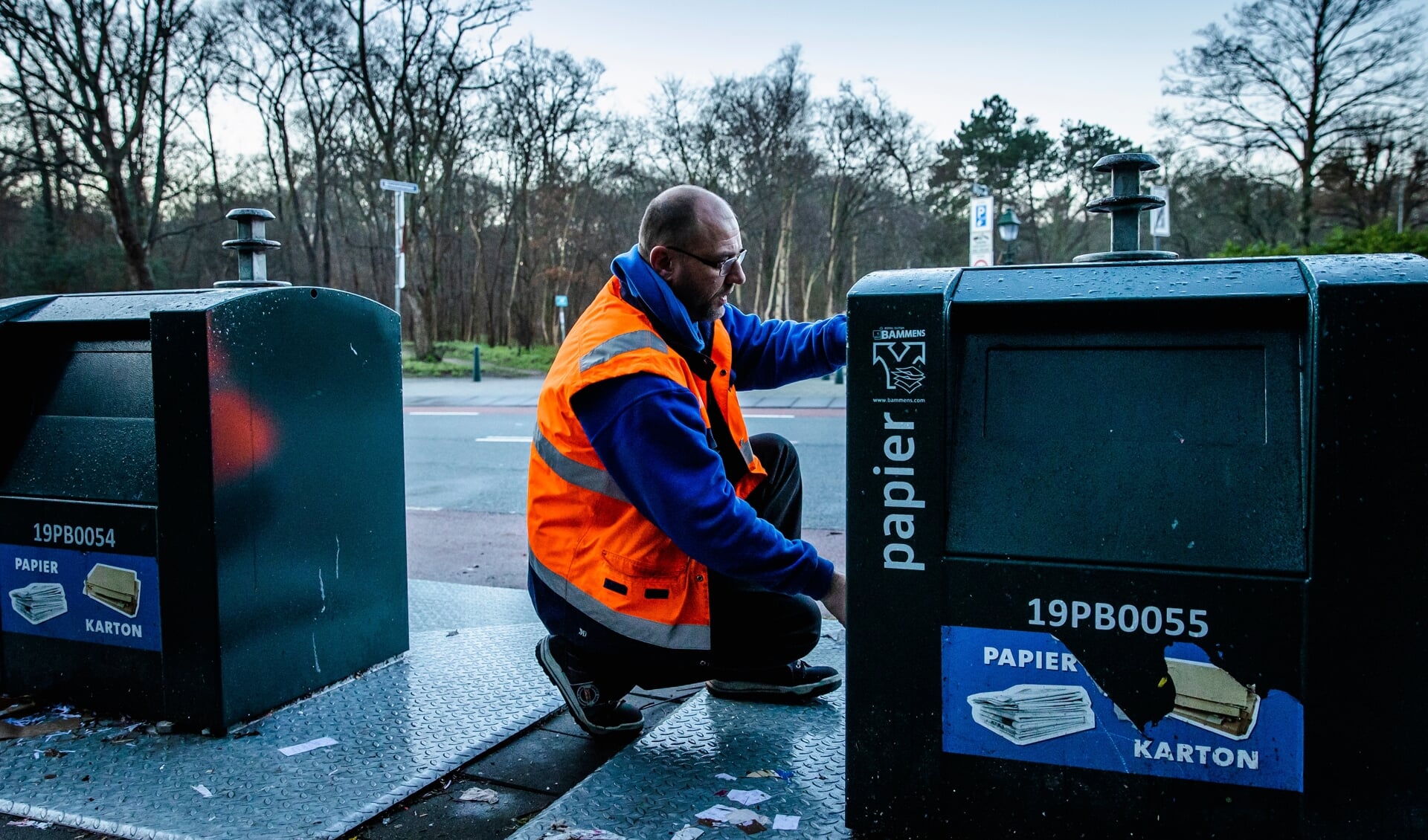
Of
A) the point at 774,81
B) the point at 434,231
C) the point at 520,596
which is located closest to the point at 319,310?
the point at 520,596

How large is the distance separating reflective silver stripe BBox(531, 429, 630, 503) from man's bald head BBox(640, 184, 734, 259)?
0.59 m

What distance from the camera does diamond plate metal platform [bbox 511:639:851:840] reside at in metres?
2.16

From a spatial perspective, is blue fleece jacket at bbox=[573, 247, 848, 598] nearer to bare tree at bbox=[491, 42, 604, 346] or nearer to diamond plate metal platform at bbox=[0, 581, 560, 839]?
diamond plate metal platform at bbox=[0, 581, 560, 839]

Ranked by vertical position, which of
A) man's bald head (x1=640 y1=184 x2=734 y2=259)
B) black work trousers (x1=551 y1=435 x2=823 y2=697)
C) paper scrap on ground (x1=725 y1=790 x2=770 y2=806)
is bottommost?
paper scrap on ground (x1=725 y1=790 x2=770 y2=806)

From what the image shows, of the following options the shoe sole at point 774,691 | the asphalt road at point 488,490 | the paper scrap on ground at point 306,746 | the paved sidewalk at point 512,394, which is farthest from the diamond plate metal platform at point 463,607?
the paved sidewalk at point 512,394

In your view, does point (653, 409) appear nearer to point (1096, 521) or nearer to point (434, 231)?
point (1096, 521)

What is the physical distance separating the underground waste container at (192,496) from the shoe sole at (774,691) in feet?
3.90

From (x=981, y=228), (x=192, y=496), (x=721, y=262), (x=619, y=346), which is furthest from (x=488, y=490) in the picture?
(x=981, y=228)

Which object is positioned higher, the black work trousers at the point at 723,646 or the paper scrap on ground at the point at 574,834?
the black work trousers at the point at 723,646

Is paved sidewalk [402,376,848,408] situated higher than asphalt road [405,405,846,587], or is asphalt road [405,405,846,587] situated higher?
paved sidewalk [402,376,848,408]

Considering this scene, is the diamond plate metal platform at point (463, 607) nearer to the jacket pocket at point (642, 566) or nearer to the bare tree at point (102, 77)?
the jacket pocket at point (642, 566)

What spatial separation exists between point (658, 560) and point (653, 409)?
41cm

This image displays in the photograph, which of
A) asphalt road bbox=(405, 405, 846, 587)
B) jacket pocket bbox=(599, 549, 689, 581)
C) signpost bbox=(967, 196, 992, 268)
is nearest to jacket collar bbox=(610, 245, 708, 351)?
jacket pocket bbox=(599, 549, 689, 581)

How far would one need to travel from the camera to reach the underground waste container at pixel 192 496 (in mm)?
2654
